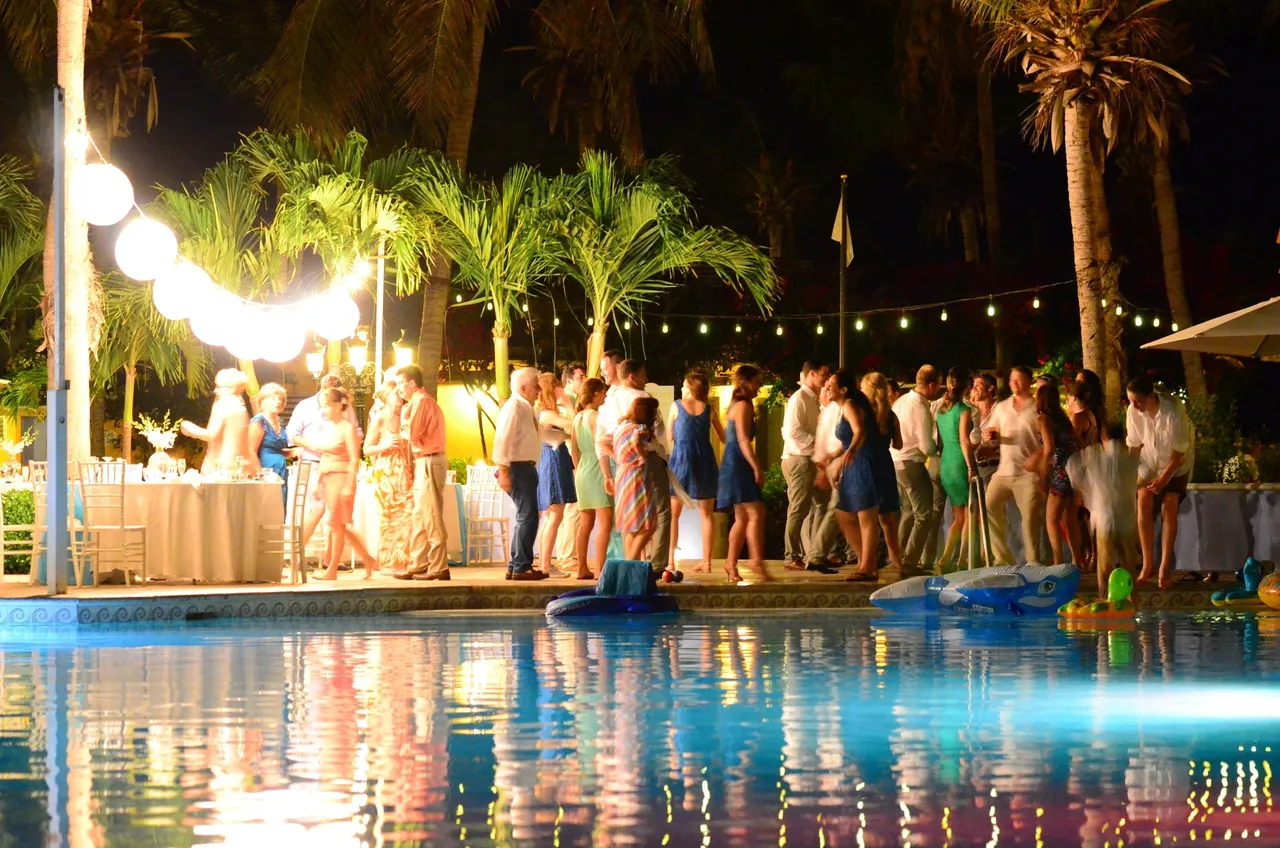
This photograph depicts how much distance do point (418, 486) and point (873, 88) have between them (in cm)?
2293

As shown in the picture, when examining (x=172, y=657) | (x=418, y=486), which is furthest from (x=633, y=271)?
(x=172, y=657)

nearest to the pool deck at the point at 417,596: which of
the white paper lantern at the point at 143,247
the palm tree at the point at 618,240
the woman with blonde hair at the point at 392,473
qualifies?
the woman with blonde hair at the point at 392,473

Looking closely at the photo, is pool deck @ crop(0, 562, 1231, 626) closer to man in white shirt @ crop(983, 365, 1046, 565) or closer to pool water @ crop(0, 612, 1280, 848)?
man in white shirt @ crop(983, 365, 1046, 565)

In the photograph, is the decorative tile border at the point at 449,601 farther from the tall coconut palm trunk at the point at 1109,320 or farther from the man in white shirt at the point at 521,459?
the tall coconut palm trunk at the point at 1109,320

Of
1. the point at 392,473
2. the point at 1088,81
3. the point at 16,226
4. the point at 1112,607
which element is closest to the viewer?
the point at 1112,607

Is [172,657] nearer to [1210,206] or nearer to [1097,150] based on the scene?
[1097,150]

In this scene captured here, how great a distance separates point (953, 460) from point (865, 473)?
36.2 inches

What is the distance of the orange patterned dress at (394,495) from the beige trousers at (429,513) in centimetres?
21

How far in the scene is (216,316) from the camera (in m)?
17.8

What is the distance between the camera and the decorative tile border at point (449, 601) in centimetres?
1372

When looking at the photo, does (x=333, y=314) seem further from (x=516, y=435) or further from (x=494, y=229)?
(x=516, y=435)

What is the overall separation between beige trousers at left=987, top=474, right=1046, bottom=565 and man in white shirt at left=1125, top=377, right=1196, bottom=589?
808 mm

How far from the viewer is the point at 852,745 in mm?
7551

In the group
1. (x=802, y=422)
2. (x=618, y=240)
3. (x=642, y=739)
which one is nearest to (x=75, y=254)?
(x=802, y=422)
